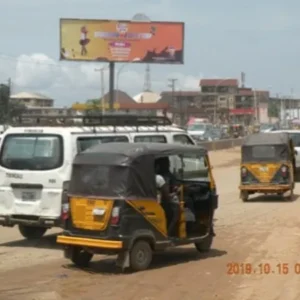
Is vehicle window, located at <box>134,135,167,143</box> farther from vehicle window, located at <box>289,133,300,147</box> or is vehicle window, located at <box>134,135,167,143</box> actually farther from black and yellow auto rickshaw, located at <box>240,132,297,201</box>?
vehicle window, located at <box>289,133,300,147</box>

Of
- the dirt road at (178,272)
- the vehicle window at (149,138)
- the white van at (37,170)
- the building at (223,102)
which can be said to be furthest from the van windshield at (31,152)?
the building at (223,102)

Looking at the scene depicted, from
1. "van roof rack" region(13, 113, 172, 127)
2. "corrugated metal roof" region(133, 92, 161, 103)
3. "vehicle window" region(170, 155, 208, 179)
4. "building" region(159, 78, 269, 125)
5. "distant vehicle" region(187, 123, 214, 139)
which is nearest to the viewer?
"vehicle window" region(170, 155, 208, 179)

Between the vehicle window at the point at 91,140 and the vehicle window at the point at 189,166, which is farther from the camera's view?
the vehicle window at the point at 91,140

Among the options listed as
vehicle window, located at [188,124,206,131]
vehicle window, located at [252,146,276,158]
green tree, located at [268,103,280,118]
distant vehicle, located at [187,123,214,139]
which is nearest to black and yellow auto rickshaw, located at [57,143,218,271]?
vehicle window, located at [252,146,276,158]

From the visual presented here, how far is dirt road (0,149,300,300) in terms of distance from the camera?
8.99 metres

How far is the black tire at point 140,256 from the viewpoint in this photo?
33.9ft

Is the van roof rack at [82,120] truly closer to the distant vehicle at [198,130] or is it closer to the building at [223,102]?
the distant vehicle at [198,130]

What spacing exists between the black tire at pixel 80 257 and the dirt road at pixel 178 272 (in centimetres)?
11

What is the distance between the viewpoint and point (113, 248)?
10.1 metres

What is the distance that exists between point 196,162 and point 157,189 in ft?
4.46

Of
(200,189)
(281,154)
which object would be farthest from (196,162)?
(281,154)

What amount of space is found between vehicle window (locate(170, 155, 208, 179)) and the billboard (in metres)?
47.5

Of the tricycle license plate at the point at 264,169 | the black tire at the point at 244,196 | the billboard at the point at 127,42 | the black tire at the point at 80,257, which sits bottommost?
the black tire at the point at 244,196

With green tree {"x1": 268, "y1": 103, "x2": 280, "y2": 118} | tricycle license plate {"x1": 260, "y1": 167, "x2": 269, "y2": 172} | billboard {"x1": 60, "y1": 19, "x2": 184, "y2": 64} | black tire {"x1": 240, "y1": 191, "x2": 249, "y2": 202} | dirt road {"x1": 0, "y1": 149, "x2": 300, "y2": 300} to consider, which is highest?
billboard {"x1": 60, "y1": 19, "x2": 184, "y2": 64}
